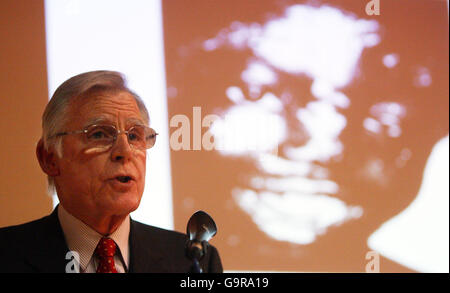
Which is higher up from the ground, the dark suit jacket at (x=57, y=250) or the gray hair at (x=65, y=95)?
the gray hair at (x=65, y=95)

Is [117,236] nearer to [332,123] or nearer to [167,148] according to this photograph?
[167,148]

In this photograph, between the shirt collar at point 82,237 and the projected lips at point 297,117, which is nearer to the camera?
the shirt collar at point 82,237

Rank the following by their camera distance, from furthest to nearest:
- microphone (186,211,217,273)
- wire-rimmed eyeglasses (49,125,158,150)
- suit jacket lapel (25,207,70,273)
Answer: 1. wire-rimmed eyeglasses (49,125,158,150)
2. suit jacket lapel (25,207,70,273)
3. microphone (186,211,217,273)

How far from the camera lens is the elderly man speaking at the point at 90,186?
7.21 feet

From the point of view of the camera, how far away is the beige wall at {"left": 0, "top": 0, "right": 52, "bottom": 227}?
2.59 m

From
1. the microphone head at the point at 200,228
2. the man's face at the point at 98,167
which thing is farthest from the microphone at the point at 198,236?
the man's face at the point at 98,167

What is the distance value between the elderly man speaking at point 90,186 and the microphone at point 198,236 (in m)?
0.41

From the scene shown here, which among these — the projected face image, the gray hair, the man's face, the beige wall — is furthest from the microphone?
the beige wall

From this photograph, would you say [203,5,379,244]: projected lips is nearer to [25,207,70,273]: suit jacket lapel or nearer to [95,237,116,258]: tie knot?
[95,237,116,258]: tie knot

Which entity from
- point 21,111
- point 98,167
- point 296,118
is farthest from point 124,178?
point 296,118

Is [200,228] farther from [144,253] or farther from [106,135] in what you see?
[106,135]

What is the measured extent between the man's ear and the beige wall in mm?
246

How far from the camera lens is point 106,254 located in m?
2.19

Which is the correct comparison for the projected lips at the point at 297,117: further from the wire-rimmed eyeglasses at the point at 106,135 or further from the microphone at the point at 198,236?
the microphone at the point at 198,236
